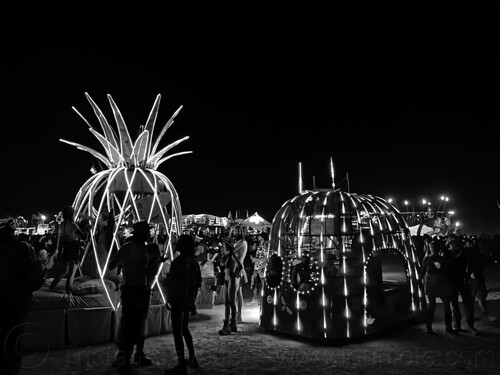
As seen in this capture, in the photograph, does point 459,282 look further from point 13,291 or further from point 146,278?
point 13,291

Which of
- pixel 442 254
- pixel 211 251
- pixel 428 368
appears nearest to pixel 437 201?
pixel 211 251

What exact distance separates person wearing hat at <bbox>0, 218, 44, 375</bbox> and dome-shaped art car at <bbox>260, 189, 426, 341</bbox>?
4707 mm

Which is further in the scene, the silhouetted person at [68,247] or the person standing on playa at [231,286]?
the person standing on playa at [231,286]

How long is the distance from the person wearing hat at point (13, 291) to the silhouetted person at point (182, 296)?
1780 millimetres

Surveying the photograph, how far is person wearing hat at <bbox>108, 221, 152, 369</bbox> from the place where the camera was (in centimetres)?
561

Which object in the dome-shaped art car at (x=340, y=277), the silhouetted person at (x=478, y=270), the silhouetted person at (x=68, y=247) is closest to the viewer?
the dome-shaped art car at (x=340, y=277)

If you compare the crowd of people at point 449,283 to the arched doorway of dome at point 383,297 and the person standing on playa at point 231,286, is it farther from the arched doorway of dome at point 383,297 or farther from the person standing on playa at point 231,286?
the person standing on playa at point 231,286

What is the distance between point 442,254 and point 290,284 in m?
3.20

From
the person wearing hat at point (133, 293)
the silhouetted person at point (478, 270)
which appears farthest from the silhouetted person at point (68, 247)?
the silhouetted person at point (478, 270)

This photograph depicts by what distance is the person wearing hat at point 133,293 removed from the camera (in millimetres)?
5605

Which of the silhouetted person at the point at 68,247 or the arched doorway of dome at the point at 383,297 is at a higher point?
the silhouetted person at the point at 68,247

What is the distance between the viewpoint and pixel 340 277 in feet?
24.0

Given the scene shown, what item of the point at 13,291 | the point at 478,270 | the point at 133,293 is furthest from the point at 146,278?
the point at 478,270

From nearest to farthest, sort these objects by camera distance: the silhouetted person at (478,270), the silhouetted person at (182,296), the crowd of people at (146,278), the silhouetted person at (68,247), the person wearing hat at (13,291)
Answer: the person wearing hat at (13,291) < the crowd of people at (146,278) < the silhouetted person at (182,296) < the silhouetted person at (68,247) < the silhouetted person at (478,270)
